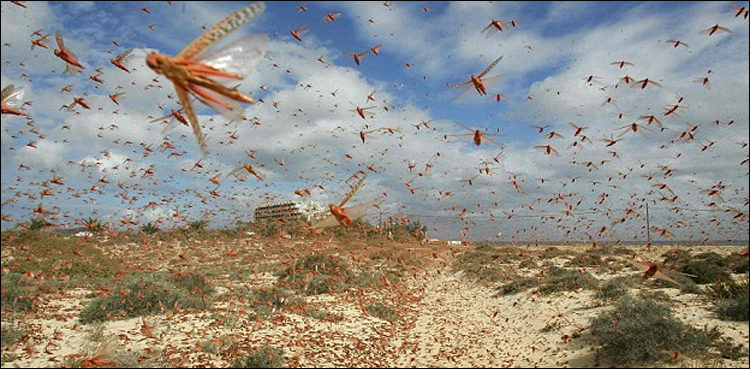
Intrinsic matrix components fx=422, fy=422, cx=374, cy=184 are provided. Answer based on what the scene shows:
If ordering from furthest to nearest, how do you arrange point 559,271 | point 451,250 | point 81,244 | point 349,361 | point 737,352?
point 451,250
point 81,244
point 559,271
point 349,361
point 737,352

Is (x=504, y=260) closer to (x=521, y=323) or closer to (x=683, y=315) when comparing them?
(x=521, y=323)

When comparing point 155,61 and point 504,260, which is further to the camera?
point 504,260

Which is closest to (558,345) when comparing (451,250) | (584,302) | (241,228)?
(584,302)

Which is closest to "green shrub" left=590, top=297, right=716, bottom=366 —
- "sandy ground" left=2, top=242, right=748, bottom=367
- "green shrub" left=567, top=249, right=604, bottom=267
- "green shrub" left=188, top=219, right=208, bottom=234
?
"sandy ground" left=2, top=242, right=748, bottom=367

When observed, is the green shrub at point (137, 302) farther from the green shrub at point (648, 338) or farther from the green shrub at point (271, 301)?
the green shrub at point (648, 338)

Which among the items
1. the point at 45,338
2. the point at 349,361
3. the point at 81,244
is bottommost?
the point at 349,361

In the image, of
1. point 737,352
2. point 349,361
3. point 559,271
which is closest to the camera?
point 737,352

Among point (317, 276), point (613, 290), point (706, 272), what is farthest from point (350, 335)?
point (706, 272)

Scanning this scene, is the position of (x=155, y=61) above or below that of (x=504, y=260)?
above
